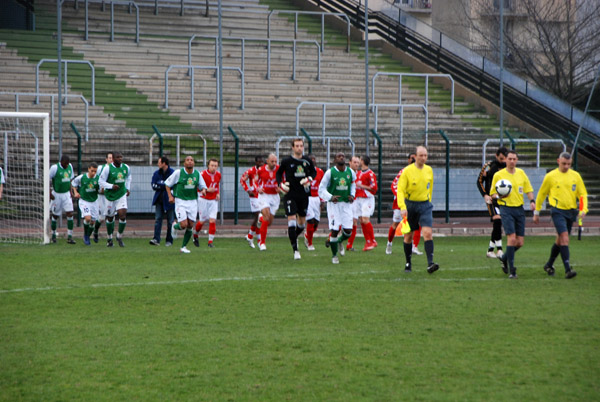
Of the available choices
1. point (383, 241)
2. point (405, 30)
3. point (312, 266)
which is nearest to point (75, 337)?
point (312, 266)

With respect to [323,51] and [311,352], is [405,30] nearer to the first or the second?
[323,51]

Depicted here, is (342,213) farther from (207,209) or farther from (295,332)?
(295,332)

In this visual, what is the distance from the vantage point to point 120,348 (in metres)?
7.97

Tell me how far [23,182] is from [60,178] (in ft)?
12.4

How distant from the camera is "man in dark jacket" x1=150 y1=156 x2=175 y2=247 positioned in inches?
744

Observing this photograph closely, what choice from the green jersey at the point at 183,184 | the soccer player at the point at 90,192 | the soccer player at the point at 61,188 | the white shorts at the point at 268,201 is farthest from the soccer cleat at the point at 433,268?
the soccer player at the point at 61,188

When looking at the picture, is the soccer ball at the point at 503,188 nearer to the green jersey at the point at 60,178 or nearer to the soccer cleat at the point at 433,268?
the soccer cleat at the point at 433,268

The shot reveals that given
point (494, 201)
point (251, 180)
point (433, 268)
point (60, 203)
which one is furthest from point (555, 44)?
point (433, 268)

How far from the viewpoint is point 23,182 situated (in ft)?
76.1

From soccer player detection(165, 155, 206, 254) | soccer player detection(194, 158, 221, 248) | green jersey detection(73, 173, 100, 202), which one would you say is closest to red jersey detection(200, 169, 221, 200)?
soccer player detection(194, 158, 221, 248)

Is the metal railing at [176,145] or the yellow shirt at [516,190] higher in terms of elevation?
the metal railing at [176,145]

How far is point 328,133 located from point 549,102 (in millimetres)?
10009

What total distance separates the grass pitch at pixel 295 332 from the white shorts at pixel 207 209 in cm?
485

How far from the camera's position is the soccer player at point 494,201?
1558 centimetres
